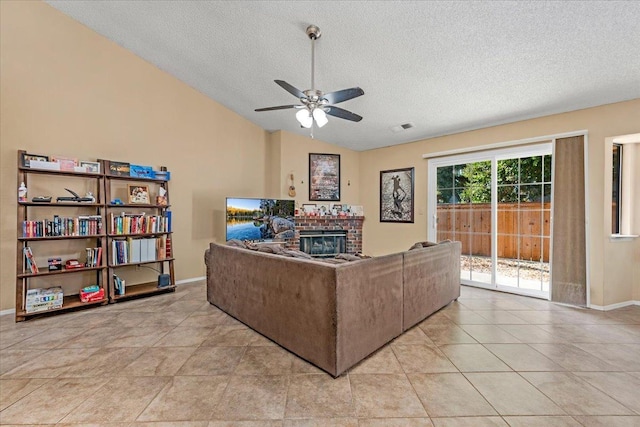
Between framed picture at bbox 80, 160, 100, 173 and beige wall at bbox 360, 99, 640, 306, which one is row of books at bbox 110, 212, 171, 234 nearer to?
framed picture at bbox 80, 160, 100, 173

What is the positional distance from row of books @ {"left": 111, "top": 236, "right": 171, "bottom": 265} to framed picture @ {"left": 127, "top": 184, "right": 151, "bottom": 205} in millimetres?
537

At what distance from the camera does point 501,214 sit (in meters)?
4.31

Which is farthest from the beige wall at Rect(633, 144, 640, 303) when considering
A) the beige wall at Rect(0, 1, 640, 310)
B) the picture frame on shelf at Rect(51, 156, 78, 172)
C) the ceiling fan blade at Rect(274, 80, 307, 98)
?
the picture frame on shelf at Rect(51, 156, 78, 172)

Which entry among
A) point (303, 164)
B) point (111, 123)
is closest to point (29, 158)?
point (111, 123)

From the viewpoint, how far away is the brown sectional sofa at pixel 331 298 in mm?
2023

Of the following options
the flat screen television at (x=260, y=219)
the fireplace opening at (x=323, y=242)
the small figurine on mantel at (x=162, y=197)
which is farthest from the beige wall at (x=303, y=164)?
the small figurine on mantel at (x=162, y=197)

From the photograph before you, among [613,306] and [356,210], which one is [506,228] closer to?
[613,306]

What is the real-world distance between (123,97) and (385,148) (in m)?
4.54

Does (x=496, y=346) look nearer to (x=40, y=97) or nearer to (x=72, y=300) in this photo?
(x=72, y=300)

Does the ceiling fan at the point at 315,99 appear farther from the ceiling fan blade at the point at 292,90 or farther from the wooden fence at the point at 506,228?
the wooden fence at the point at 506,228

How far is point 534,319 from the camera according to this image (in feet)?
10.3

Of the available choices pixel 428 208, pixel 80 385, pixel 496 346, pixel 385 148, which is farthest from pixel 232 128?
pixel 496 346

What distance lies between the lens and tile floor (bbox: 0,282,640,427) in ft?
5.36

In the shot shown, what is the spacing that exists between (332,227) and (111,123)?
4019 mm
